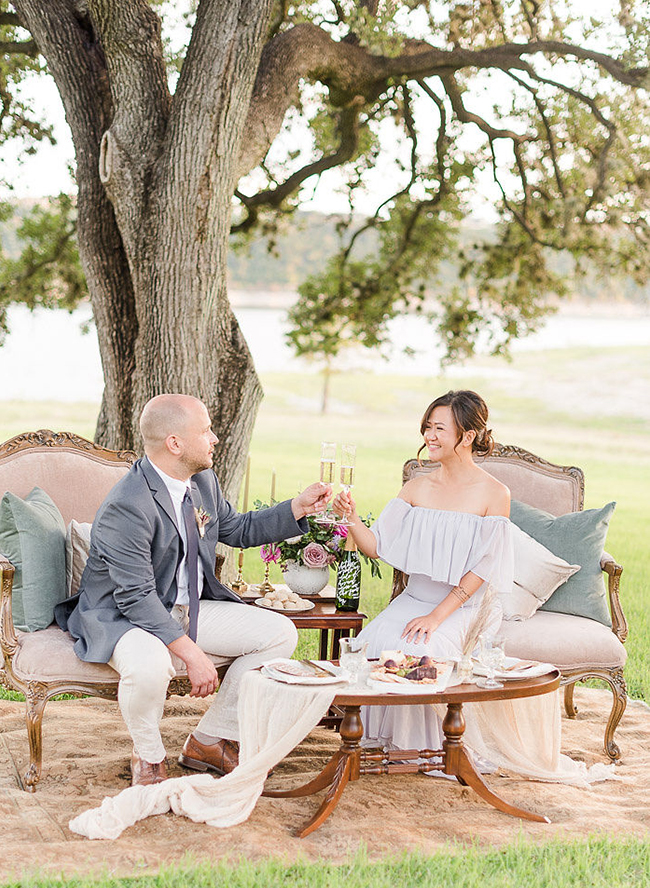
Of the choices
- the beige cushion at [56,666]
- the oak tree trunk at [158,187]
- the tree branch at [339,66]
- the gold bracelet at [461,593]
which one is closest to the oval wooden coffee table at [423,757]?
the gold bracelet at [461,593]

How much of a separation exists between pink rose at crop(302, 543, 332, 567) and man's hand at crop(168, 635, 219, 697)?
0.89m

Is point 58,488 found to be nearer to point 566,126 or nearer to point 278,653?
point 278,653

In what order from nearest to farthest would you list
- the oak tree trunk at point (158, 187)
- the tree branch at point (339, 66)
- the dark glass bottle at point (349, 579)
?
1. the dark glass bottle at point (349, 579)
2. the oak tree trunk at point (158, 187)
3. the tree branch at point (339, 66)

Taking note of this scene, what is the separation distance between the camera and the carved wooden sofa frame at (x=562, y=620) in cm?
412

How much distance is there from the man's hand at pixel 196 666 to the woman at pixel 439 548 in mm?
747

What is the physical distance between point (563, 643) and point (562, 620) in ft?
0.73

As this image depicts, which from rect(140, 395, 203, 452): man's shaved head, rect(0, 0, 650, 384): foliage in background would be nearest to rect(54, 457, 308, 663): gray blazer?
rect(140, 395, 203, 452): man's shaved head

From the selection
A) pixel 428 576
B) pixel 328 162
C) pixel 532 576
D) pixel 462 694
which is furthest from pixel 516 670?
pixel 328 162

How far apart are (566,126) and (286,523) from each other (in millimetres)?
5411

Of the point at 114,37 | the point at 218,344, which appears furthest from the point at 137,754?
the point at 114,37

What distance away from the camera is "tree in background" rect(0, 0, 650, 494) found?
18.6 feet

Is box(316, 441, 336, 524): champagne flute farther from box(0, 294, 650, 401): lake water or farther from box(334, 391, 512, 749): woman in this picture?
box(0, 294, 650, 401): lake water

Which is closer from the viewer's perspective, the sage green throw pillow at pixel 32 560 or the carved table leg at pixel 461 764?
the carved table leg at pixel 461 764

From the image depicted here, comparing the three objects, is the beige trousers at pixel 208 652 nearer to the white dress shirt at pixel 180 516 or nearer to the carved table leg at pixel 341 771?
the white dress shirt at pixel 180 516
